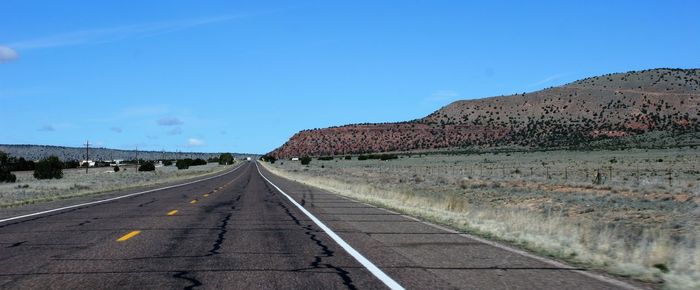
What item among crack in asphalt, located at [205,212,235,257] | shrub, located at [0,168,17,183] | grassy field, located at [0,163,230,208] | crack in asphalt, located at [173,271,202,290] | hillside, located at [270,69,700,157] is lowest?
crack in asphalt, located at [173,271,202,290]

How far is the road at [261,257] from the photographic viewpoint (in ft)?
27.3

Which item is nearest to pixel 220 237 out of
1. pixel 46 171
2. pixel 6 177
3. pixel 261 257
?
pixel 261 257

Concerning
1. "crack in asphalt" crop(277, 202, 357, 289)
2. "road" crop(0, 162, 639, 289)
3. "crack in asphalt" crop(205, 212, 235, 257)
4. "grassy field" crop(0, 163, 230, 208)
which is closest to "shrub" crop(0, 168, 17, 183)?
"grassy field" crop(0, 163, 230, 208)

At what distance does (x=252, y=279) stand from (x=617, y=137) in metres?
107

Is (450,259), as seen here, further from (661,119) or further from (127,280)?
(661,119)

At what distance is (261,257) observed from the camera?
10.5 meters

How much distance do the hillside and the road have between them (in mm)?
94989

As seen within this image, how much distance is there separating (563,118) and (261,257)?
413 ft

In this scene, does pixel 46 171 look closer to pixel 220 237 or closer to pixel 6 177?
pixel 6 177

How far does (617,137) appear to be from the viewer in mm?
107438

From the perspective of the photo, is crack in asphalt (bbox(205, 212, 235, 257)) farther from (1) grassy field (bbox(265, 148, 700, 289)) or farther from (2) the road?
(1) grassy field (bbox(265, 148, 700, 289))

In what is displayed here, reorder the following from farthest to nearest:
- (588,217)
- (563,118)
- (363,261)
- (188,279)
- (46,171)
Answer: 1. (563,118)
2. (46,171)
3. (588,217)
4. (363,261)
5. (188,279)

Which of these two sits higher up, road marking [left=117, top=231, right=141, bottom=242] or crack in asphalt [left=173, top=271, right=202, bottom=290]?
road marking [left=117, top=231, right=141, bottom=242]

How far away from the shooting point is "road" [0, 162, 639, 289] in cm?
834
